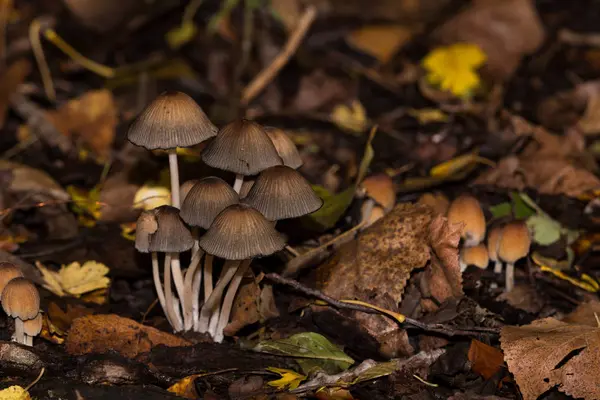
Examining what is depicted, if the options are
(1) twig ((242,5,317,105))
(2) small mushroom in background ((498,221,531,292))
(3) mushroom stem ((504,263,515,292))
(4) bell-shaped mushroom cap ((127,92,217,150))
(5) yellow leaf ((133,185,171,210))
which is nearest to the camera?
(4) bell-shaped mushroom cap ((127,92,217,150))

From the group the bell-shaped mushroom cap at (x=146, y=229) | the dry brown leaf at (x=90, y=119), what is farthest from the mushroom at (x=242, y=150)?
the dry brown leaf at (x=90, y=119)

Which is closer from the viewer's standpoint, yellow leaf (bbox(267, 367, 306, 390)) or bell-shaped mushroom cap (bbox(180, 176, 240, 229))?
bell-shaped mushroom cap (bbox(180, 176, 240, 229))

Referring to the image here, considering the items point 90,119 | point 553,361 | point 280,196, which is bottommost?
point 553,361

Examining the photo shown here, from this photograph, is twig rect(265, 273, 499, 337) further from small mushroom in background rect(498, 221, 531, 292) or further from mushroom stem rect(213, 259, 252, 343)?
small mushroom in background rect(498, 221, 531, 292)

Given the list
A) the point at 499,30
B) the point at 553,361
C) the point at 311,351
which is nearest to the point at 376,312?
the point at 311,351

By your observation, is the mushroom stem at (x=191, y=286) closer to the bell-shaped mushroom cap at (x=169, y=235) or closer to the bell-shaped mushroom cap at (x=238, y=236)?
the bell-shaped mushroom cap at (x=169, y=235)

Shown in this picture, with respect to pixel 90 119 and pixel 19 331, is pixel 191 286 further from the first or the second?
pixel 90 119

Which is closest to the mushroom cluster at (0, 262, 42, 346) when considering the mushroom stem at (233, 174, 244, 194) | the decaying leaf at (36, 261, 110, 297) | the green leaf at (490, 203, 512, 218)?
the decaying leaf at (36, 261, 110, 297)
